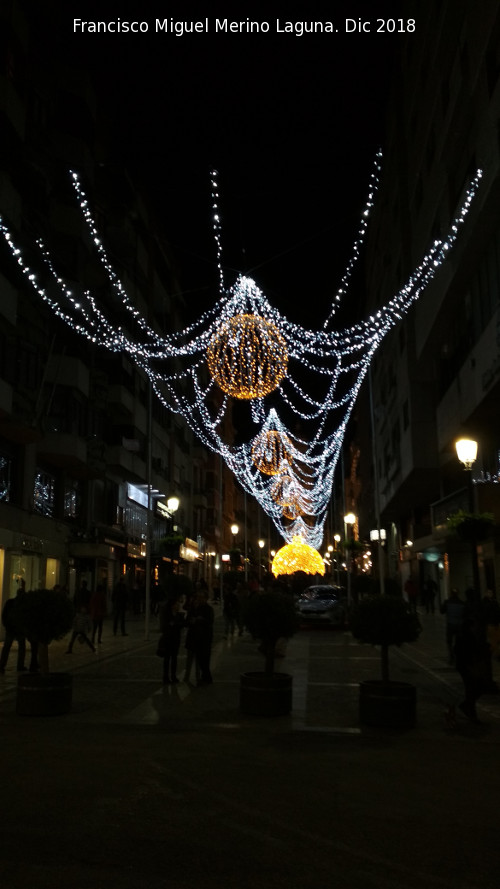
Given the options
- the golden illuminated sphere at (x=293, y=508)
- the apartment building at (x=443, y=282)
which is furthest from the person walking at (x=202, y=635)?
the golden illuminated sphere at (x=293, y=508)

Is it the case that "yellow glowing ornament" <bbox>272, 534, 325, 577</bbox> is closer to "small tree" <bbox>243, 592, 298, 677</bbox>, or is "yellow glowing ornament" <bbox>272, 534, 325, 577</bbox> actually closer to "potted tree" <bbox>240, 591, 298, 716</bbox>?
"potted tree" <bbox>240, 591, 298, 716</bbox>

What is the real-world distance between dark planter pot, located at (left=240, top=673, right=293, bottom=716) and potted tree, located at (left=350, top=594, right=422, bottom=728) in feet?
4.24

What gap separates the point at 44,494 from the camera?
31703 millimetres

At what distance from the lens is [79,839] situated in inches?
226

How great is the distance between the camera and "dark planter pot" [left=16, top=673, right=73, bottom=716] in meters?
11.6

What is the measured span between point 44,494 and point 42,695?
20.9m

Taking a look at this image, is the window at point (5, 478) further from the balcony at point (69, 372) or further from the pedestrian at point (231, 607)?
the pedestrian at point (231, 607)

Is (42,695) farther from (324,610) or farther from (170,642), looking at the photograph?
(324,610)

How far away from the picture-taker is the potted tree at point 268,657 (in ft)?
38.5

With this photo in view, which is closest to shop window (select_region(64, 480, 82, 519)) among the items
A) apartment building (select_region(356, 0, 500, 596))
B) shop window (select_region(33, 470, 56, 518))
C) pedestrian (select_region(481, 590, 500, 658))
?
shop window (select_region(33, 470, 56, 518))

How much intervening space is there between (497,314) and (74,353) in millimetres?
19520

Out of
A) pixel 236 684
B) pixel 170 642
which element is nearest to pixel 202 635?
pixel 170 642

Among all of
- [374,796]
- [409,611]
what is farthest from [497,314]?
[374,796]

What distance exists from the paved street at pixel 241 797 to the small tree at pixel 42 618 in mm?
1257
